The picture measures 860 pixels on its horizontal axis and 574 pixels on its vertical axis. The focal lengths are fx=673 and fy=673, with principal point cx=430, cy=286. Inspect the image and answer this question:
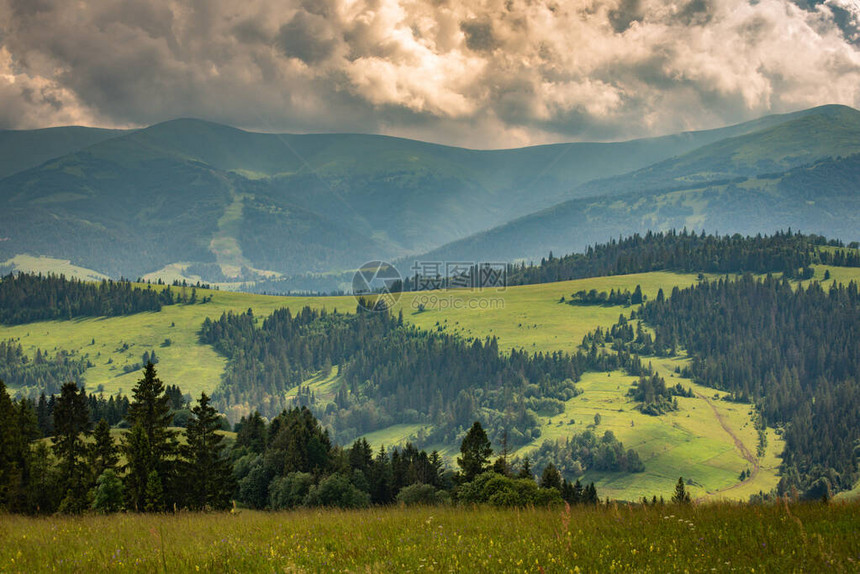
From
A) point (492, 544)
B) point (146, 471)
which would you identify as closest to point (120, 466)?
point (146, 471)

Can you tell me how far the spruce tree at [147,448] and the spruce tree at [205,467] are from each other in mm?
3159

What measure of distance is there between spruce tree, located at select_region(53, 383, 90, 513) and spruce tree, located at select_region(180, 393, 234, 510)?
862 cm

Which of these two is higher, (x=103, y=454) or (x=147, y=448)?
(x=147, y=448)

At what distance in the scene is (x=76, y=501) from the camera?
181ft

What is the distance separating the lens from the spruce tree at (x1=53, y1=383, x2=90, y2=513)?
60625 mm

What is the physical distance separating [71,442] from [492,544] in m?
61.7

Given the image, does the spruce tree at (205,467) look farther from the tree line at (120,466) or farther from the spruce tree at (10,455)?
the spruce tree at (10,455)

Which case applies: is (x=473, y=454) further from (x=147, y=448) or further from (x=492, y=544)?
(x=492, y=544)

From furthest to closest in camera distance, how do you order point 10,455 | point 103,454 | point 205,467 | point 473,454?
point 473,454
point 103,454
point 205,467
point 10,455

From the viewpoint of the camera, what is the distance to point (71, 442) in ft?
215

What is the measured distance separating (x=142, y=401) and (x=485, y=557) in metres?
49.3

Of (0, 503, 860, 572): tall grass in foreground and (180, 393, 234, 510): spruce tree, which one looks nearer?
(0, 503, 860, 572): tall grass in foreground

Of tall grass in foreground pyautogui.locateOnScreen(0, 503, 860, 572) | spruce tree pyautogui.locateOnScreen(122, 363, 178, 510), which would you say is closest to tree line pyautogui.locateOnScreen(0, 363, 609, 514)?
spruce tree pyautogui.locateOnScreen(122, 363, 178, 510)

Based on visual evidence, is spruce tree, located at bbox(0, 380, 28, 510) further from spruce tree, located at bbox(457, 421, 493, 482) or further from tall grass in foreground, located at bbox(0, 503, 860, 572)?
spruce tree, located at bbox(457, 421, 493, 482)
